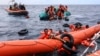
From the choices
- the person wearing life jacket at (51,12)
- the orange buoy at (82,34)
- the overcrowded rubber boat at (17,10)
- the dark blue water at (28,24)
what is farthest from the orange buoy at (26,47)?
the overcrowded rubber boat at (17,10)

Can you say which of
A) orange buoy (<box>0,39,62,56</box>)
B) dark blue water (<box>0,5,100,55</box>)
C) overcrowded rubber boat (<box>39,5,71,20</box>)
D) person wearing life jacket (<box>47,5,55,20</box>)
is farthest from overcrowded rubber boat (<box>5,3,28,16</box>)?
orange buoy (<box>0,39,62,56</box>)

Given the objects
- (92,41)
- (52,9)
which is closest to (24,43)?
(92,41)

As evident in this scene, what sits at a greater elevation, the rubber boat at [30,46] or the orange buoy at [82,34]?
the rubber boat at [30,46]

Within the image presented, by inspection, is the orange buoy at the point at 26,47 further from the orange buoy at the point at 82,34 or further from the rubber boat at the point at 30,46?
the orange buoy at the point at 82,34

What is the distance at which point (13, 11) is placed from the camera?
40.5 metres

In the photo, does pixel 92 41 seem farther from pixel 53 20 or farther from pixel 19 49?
pixel 53 20

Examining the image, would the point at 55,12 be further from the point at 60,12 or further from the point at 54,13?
the point at 60,12

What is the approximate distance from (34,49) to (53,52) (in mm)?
1678

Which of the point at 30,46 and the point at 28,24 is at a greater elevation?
the point at 30,46

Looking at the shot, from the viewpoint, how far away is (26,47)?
1061 cm

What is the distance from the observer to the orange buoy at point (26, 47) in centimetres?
1014

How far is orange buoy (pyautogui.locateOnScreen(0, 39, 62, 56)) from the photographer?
10141 mm

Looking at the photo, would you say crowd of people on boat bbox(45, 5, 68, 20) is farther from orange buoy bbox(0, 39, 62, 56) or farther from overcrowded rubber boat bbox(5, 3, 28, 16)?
orange buoy bbox(0, 39, 62, 56)

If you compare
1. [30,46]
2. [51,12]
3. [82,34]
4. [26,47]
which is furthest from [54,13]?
[26,47]
